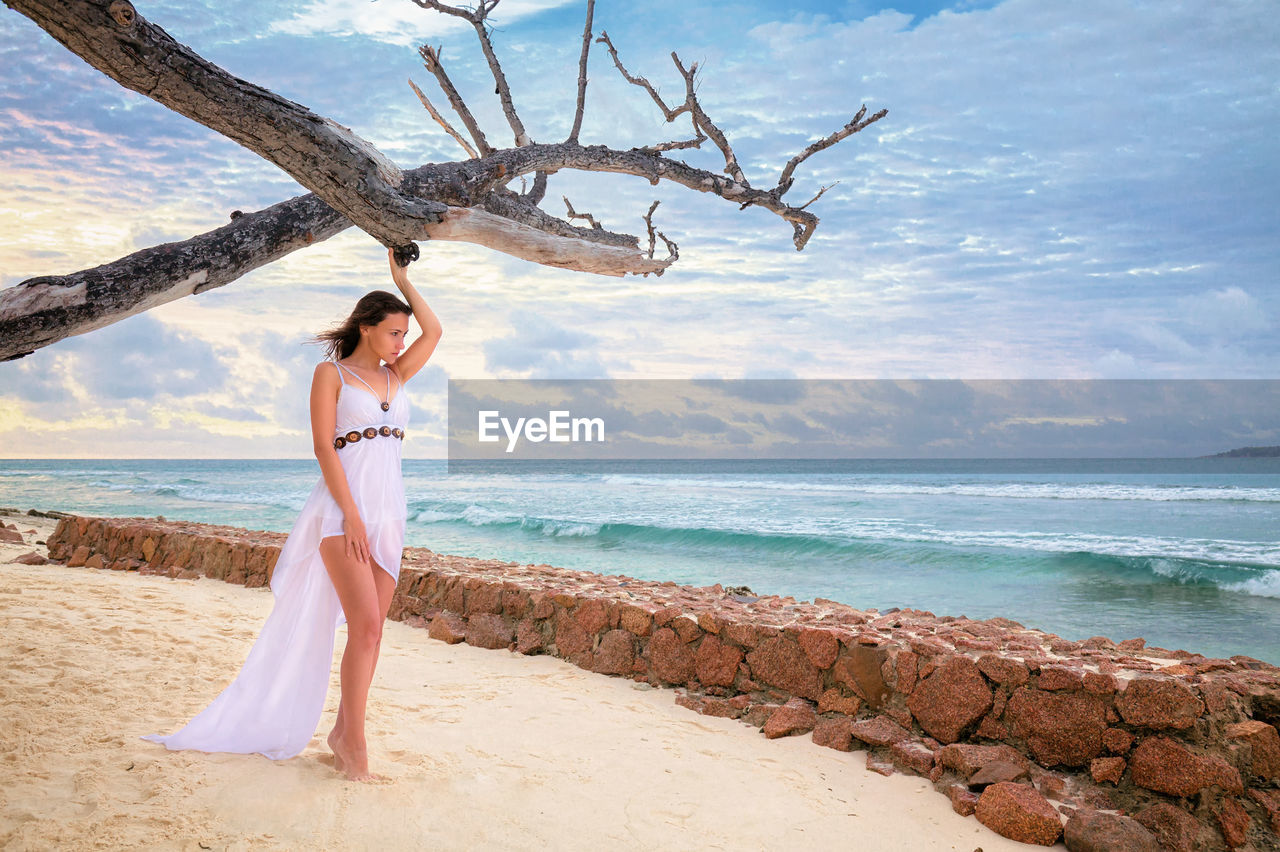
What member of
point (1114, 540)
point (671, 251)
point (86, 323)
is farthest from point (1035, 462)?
point (86, 323)

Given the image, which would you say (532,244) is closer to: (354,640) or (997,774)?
→ (354,640)

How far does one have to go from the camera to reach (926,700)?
Answer: 3557 mm

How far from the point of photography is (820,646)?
152 inches

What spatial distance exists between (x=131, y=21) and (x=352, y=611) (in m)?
2.09

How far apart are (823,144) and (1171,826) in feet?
15.7

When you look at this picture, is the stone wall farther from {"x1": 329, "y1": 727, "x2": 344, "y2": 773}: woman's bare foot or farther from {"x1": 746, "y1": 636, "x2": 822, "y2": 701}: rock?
{"x1": 329, "y1": 727, "x2": 344, "y2": 773}: woman's bare foot

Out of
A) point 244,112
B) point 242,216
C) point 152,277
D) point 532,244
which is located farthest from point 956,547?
point 244,112

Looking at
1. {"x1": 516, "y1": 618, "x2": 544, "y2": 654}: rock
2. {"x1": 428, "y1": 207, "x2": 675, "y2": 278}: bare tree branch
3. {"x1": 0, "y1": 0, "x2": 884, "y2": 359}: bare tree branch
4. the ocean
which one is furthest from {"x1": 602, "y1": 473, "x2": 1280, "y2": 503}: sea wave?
{"x1": 0, "y1": 0, "x2": 884, "y2": 359}: bare tree branch

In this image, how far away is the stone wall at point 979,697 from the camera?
2.93 m

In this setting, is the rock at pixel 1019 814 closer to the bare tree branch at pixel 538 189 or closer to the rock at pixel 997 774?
the rock at pixel 997 774

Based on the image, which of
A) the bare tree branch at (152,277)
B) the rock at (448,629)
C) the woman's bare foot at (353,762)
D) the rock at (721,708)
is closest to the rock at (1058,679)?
the rock at (721,708)

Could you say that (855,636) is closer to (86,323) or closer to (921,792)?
(921,792)

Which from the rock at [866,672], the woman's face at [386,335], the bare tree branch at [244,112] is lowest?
the rock at [866,672]

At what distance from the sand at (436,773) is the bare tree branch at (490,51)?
409 centimetres
